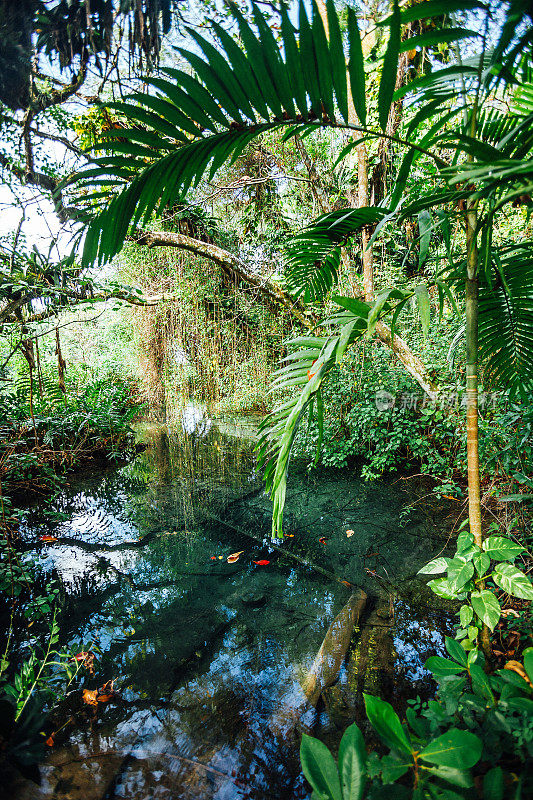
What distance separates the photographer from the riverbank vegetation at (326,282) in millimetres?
808

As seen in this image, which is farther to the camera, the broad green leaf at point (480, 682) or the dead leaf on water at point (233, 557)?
the dead leaf on water at point (233, 557)

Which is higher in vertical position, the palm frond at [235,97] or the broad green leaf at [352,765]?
the palm frond at [235,97]

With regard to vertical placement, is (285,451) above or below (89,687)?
above

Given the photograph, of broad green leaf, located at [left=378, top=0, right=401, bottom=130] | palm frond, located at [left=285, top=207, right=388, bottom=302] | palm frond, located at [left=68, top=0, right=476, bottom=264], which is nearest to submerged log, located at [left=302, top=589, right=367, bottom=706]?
palm frond, located at [left=285, top=207, right=388, bottom=302]

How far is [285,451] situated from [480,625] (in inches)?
34.1

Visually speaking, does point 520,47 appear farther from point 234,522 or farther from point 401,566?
point 234,522

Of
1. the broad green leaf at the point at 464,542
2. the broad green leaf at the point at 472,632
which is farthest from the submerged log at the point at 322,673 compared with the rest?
the broad green leaf at the point at 464,542

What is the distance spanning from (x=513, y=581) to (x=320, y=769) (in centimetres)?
74

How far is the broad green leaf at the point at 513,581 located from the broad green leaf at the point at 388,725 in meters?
0.52

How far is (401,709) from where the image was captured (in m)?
1.31

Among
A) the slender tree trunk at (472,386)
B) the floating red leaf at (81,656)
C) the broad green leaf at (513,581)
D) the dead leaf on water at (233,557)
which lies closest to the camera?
the broad green leaf at (513,581)

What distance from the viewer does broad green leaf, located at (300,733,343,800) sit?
2.21 ft

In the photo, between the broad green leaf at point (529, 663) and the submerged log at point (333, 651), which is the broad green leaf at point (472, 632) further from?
the submerged log at point (333, 651)

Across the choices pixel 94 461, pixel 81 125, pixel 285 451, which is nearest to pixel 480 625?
pixel 285 451
